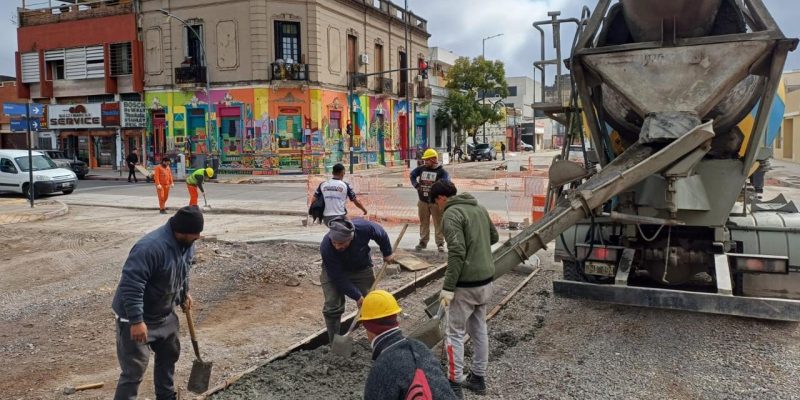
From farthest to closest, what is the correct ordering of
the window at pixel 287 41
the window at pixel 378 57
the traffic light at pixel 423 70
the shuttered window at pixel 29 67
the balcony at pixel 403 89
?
the balcony at pixel 403 89 → the window at pixel 378 57 → the shuttered window at pixel 29 67 → the traffic light at pixel 423 70 → the window at pixel 287 41

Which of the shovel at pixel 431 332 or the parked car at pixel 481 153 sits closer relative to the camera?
the shovel at pixel 431 332

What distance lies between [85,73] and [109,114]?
3389mm

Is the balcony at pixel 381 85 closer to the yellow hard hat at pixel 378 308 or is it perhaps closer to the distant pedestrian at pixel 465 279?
the distant pedestrian at pixel 465 279

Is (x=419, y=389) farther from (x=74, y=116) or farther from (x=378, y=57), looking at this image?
(x=378, y=57)

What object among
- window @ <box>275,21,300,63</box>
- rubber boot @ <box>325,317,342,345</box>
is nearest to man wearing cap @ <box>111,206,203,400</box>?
rubber boot @ <box>325,317,342,345</box>

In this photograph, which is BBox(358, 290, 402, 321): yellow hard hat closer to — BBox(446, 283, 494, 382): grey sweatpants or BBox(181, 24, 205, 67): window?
BBox(446, 283, 494, 382): grey sweatpants

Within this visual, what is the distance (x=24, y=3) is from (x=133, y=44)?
31.3 ft

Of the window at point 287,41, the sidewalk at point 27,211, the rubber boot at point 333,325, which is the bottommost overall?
the rubber boot at point 333,325

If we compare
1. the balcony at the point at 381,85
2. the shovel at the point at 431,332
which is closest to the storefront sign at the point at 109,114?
the balcony at the point at 381,85

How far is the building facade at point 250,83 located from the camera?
3225 centimetres

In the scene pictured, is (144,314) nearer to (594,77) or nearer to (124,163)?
(594,77)

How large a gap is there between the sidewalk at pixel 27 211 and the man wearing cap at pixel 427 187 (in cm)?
1079

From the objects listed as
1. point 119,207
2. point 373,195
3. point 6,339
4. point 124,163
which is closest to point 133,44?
point 124,163

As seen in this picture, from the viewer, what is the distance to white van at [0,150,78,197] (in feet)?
70.7
